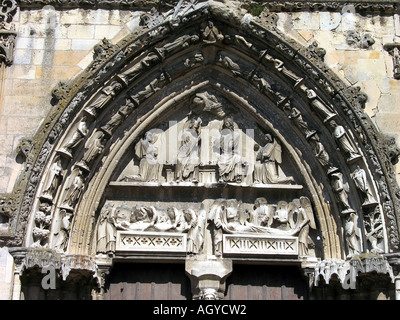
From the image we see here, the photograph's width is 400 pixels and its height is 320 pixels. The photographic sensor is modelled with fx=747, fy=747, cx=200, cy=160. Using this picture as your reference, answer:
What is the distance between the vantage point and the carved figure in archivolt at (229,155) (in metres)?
10.2

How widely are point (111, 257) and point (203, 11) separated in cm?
352

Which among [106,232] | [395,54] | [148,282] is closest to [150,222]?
[106,232]

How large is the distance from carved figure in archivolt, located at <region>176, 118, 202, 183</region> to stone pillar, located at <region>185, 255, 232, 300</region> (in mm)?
1103

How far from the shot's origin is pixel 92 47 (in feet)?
33.1

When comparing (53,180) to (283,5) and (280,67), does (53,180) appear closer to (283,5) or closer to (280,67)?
(280,67)

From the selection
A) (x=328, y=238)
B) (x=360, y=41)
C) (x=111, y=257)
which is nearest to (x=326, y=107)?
(x=360, y=41)

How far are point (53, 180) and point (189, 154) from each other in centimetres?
195

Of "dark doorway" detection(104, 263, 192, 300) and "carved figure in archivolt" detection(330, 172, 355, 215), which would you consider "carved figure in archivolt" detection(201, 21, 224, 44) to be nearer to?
"carved figure in archivolt" detection(330, 172, 355, 215)

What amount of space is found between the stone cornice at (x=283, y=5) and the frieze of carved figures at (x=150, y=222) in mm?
2752

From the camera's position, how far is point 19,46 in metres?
10.0

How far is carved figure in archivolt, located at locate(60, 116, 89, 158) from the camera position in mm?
9594

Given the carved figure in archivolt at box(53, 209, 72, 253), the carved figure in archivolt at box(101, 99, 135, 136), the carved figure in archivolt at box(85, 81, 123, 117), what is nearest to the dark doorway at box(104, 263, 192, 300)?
the carved figure in archivolt at box(53, 209, 72, 253)

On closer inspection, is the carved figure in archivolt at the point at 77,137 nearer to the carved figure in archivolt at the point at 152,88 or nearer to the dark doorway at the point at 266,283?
the carved figure in archivolt at the point at 152,88
